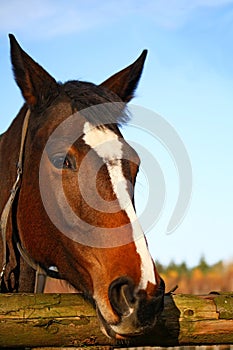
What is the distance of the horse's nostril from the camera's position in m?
2.82

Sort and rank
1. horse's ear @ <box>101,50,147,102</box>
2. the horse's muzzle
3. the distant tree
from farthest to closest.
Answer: the distant tree
horse's ear @ <box>101,50,147,102</box>
the horse's muzzle

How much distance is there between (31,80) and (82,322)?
5.34 ft

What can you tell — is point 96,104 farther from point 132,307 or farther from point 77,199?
point 132,307

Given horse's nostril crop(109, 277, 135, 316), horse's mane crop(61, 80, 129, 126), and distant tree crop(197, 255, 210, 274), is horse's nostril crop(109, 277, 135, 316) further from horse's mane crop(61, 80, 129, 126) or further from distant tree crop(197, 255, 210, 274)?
distant tree crop(197, 255, 210, 274)

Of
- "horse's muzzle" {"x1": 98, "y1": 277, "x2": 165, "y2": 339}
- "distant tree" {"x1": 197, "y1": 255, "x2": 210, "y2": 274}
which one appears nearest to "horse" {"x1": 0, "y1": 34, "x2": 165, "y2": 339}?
"horse's muzzle" {"x1": 98, "y1": 277, "x2": 165, "y2": 339}

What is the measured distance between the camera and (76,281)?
346 centimetres

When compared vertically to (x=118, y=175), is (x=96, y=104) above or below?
above

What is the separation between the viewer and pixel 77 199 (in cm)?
334

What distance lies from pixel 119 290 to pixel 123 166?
702 mm

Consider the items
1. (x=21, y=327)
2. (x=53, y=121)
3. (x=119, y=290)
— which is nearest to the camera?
(x=119, y=290)

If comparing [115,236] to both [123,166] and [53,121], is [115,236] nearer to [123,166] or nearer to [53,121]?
[123,166]

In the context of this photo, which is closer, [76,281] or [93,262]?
[93,262]

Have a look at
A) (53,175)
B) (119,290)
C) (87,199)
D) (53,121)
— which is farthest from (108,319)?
(53,121)

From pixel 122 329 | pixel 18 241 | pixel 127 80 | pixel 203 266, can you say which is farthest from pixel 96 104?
pixel 203 266
